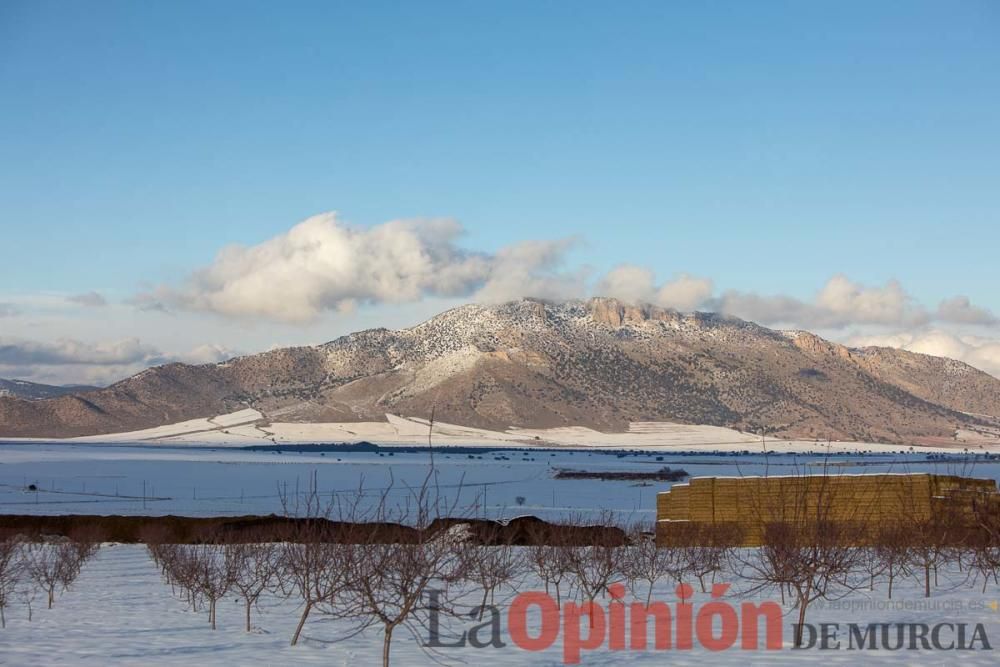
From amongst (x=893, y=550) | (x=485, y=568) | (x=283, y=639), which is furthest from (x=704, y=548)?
(x=283, y=639)

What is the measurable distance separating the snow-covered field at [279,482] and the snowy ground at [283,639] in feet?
26.3

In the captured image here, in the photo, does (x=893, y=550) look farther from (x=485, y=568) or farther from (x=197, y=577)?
(x=197, y=577)

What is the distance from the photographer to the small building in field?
27875 mm

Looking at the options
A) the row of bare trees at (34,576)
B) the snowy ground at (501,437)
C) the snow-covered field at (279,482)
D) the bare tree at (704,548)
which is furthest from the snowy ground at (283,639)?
the snowy ground at (501,437)

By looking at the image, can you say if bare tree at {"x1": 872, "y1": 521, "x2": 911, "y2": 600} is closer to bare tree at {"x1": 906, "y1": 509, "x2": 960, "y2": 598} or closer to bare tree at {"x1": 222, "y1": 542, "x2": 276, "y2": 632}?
bare tree at {"x1": 906, "y1": 509, "x2": 960, "y2": 598}

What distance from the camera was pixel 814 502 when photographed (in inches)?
1162

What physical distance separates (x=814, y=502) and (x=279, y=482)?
5909 cm

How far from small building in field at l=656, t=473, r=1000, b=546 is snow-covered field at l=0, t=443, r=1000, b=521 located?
162 cm

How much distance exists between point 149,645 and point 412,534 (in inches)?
274

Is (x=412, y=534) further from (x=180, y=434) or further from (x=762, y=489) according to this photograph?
(x=180, y=434)

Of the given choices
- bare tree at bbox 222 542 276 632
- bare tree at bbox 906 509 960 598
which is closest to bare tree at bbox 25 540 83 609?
bare tree at bbox 222 542 276 632

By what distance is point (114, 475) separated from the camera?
303 feet

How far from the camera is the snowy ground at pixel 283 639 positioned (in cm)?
1589

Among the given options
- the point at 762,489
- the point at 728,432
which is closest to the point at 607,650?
the point at 762,489
